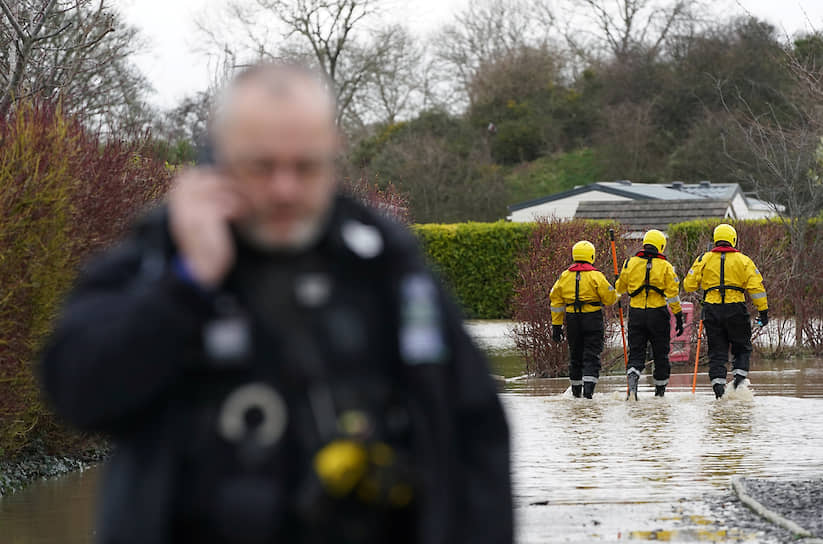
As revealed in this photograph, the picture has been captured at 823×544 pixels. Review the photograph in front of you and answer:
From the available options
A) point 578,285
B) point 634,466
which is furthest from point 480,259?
point 634,466

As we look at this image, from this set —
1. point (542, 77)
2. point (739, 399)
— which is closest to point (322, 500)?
point (739, 399)

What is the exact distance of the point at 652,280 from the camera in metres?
16.0

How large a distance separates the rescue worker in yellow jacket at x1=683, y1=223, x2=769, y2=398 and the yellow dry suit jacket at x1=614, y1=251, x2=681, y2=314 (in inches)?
8.7

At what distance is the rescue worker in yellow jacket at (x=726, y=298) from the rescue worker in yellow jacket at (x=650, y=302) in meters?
0.29

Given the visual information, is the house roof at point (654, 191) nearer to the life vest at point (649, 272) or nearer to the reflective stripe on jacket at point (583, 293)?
the reflective stripe on jacket at point (583, 293)

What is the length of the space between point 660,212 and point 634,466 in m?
28.1

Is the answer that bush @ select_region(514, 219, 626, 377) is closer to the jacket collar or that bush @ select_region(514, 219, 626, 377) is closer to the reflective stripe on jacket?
the reflective stripe on jacket

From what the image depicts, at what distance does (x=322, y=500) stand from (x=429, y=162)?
145ft

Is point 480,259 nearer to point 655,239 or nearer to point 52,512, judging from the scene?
point 655,239

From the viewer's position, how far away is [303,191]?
2375 millimetres

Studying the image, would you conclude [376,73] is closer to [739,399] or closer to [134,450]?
[739,399]

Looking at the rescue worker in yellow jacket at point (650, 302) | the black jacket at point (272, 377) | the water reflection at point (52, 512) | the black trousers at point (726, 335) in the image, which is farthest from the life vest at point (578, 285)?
the black jacket at point (272, 377)

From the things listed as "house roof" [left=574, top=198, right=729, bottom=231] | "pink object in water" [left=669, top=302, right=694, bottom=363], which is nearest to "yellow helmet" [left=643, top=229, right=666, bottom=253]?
"pink object in water" [left=669, top=302, right=694, bottom=363]

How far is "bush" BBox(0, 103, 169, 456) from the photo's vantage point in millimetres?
9625
